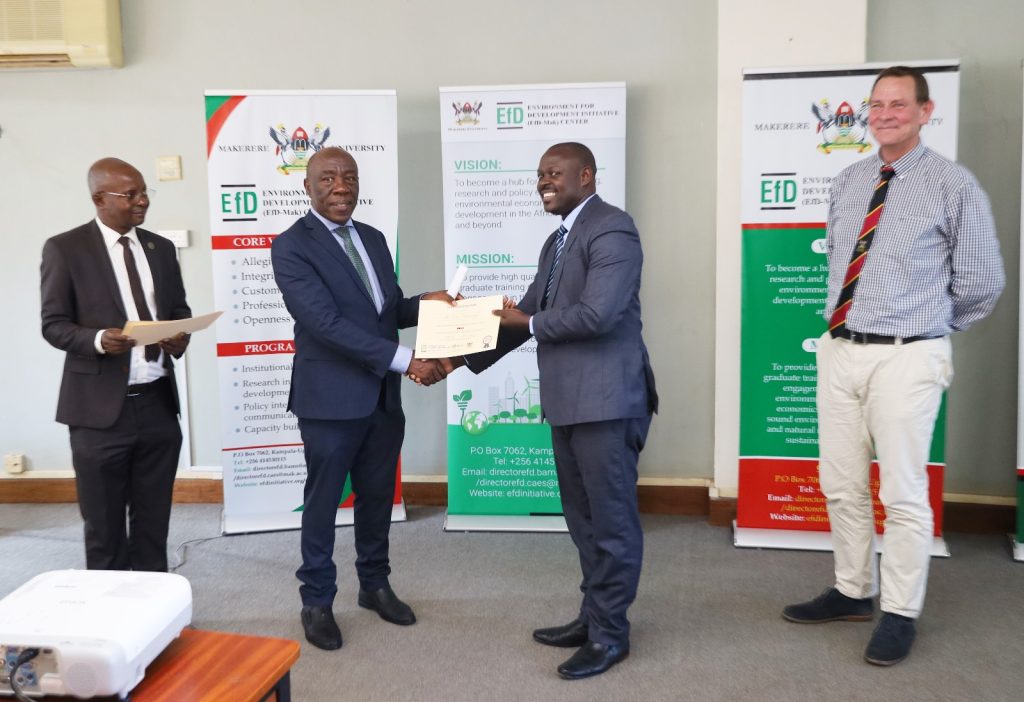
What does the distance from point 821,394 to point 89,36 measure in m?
3.95

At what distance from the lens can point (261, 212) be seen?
4.06 m

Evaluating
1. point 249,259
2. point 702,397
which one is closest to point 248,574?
point 249,259

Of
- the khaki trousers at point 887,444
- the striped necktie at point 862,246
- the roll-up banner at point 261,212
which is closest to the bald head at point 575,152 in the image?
the striped necktie at point 862,246

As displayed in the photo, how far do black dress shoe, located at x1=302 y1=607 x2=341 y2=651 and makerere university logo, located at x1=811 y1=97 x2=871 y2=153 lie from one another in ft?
9.20

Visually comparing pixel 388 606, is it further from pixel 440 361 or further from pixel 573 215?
pixel 573 215

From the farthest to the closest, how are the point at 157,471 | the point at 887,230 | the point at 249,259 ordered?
the point at 249,259 → the point at 157,471 → the point at 887,230

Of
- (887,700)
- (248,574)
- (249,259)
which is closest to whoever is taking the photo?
(887,700)

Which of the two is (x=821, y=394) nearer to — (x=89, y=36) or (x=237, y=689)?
(x=237, y=689)

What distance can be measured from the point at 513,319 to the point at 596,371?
339 millimetres

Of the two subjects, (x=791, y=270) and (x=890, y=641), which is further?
(x=791, y=270)

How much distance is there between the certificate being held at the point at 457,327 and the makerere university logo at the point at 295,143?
1.53m

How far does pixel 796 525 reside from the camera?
3863 millimetres

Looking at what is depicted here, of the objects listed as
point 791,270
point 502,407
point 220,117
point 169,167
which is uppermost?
point 220,117

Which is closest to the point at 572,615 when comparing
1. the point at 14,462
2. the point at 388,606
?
the point at 388,606
